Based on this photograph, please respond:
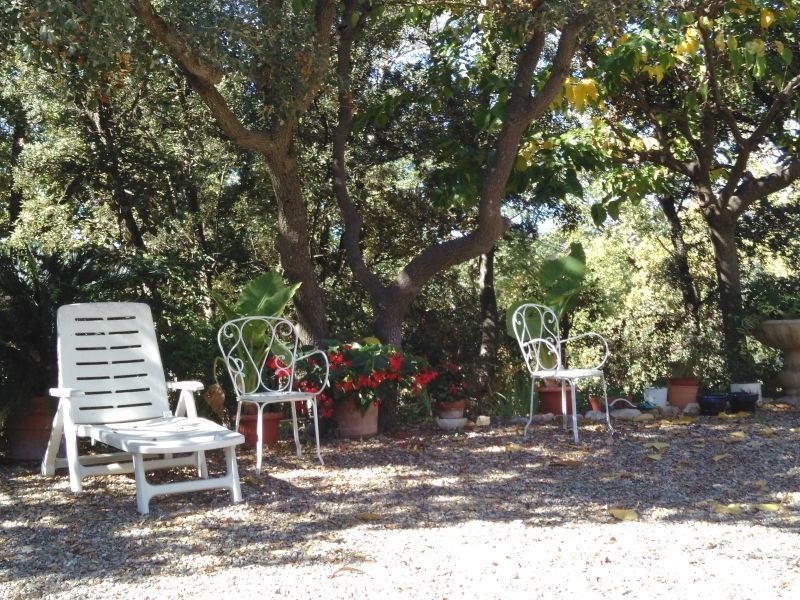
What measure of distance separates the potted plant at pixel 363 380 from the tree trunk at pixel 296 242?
0.51 meters

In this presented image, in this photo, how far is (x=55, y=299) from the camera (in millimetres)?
6555

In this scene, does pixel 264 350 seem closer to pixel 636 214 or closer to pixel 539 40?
pixel 539 40

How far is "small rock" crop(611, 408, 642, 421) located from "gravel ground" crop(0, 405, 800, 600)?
123 centimetres

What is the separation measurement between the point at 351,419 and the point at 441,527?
2.89 meters

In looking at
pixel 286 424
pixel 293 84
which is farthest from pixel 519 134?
pixel 286 424

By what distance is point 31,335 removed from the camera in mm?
6434

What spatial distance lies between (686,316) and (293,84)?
685 cm

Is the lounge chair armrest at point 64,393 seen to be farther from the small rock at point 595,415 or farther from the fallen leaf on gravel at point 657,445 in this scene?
the small rock at point 595,415

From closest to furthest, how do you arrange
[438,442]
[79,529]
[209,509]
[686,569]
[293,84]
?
[686,569] < [79,529] < [209,509] < [293,84] < [438,442]

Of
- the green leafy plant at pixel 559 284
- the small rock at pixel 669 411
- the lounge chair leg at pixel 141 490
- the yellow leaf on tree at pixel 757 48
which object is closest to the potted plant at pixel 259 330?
the lounge chair leg at pixel 141 490

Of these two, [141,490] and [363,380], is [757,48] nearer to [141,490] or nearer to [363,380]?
[363,380]

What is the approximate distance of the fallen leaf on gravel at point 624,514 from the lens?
442cm

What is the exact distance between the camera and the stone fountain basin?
8.65 m

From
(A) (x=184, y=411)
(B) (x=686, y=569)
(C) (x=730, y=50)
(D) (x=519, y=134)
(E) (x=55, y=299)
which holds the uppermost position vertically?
(C) (x=730, y=50)
